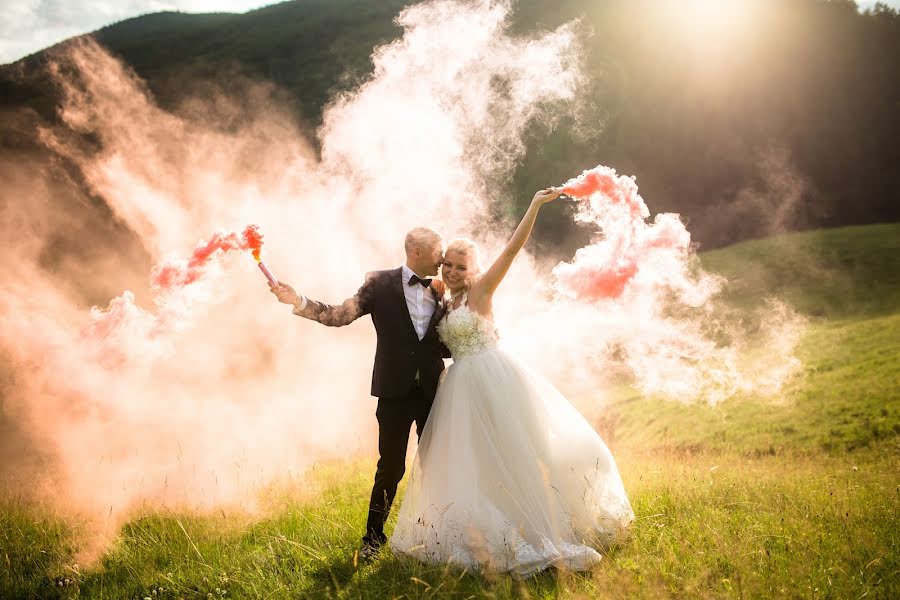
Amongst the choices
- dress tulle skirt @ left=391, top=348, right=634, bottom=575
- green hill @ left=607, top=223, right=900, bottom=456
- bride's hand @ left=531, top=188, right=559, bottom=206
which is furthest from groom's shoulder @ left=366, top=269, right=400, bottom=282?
green hill @ left=607, top=223, right=900, bottom=456

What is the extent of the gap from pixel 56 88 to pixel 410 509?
35.7 metres

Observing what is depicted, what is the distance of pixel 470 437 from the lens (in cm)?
491

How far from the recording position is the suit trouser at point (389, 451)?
5.25 meters

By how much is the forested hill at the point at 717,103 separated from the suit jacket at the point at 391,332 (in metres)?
28.8

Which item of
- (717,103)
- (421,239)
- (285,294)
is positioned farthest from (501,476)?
→ (717,103)

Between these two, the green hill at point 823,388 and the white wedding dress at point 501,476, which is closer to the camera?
the white wedding dress at point 501,476

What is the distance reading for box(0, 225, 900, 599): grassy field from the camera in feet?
14.1

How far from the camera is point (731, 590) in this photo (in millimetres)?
4133

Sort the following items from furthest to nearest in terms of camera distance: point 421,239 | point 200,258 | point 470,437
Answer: point 200,258 → point 421,239 → point 470,437

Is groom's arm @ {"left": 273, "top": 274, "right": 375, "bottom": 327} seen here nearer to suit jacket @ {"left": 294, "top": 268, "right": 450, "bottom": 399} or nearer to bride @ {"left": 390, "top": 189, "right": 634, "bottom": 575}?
suit jacket @ {"left": 294, "top": 268, "right": 450, "bottom": 399}

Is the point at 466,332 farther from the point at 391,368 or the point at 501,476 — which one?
the point at 501,476

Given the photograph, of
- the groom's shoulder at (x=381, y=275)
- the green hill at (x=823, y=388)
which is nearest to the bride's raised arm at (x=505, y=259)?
the groom's shoulder at (x=381, y=275)

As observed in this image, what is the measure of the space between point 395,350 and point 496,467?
4.62ft

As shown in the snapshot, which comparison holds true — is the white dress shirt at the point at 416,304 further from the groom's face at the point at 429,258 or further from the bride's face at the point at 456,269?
the bride's face at the point at 456,269
